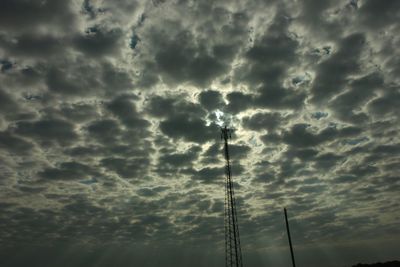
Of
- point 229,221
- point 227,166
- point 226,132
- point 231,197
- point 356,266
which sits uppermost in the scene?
point 226,132

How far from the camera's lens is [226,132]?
184 ft

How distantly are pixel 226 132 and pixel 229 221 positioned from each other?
14742mm

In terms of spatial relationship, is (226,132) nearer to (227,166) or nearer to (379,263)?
(227,166)

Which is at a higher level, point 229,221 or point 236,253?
point 229,221

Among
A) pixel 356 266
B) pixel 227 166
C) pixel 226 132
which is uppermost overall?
pixel 226 132

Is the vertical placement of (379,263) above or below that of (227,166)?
below

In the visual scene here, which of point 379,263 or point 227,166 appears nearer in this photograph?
point 379,263

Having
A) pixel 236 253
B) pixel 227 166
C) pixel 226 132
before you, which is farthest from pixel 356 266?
pixel 226 132

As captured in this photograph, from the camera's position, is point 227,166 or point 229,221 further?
point 227,166

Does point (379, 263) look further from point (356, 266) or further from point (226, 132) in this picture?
point (226, 132)

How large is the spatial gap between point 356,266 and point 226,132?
31.0 metres

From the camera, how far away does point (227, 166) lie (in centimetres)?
5606

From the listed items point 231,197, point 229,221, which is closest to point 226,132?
point 231,197

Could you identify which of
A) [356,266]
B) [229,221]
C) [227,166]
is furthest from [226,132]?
[356,266]
